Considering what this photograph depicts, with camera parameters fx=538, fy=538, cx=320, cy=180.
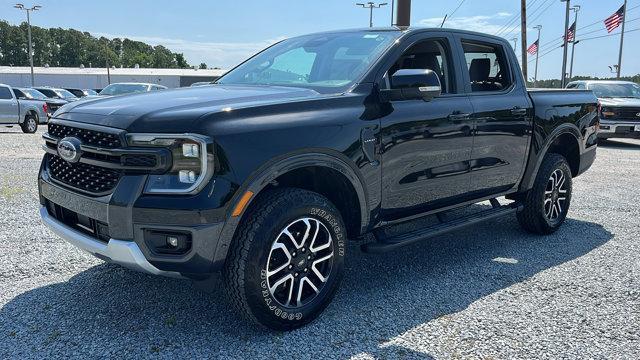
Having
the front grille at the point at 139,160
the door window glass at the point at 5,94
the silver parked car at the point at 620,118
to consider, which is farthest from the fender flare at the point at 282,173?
the door window glass at the point at 5,94

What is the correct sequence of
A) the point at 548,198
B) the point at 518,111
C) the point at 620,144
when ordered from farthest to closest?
the point at 620,144
the point at 548,198
the point at 518,111

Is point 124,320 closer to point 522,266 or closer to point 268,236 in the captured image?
point 268,236

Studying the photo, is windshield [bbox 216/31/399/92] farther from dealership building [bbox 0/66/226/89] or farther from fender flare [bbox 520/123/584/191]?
dealership building [bbox 0/66/226/89]

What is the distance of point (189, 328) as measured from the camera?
323 centimetres

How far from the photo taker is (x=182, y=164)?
2.71 m

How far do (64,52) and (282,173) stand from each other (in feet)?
426

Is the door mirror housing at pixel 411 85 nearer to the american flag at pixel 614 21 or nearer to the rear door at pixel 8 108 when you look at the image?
the rear door at pixel 8 108

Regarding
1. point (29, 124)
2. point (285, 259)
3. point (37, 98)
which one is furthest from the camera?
point (37, 98)

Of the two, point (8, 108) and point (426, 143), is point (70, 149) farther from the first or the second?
point (8, 108)

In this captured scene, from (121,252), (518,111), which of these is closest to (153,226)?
(121,252)

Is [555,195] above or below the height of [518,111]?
below

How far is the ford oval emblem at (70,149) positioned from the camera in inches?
116

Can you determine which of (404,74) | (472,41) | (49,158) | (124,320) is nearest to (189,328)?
(124,320)

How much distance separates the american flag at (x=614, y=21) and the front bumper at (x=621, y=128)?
60.7 ft
